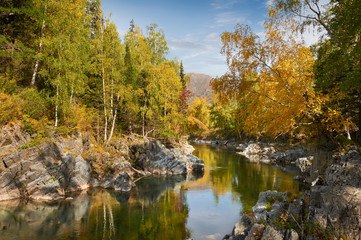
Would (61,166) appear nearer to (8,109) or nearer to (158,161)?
(8,109)

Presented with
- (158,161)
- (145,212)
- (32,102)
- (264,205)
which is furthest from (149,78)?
(264,205)

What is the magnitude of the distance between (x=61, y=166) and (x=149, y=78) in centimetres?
2128

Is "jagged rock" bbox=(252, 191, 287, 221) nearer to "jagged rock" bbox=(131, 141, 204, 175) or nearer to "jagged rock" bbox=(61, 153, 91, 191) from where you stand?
"jagged rock" bbox=(61, 153, 91, 191)

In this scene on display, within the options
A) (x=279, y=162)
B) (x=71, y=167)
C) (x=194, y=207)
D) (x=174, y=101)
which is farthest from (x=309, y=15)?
(x=279, y=162)

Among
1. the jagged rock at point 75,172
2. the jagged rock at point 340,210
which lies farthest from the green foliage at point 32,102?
the jagged rock at point 340,210

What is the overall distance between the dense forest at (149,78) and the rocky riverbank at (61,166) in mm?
1680

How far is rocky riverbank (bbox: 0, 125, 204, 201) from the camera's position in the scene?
19516mm

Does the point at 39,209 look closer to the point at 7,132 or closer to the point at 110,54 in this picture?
the point at 7,132

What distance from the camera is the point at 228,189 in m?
25.0

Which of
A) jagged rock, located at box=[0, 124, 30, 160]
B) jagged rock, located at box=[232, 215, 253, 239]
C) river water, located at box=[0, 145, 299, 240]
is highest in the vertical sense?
jagged rock, located at box=[0, 124, 30, 160]

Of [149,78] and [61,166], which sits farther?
Answer: [149,78]

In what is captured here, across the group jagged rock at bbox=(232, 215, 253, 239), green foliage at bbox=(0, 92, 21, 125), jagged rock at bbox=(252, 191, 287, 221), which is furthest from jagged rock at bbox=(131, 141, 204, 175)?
jagged rock at bbox=(232, 215, 253, 239)

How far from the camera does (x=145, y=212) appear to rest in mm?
18438

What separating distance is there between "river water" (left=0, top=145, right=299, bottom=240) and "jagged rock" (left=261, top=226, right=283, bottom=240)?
565 centimetres
